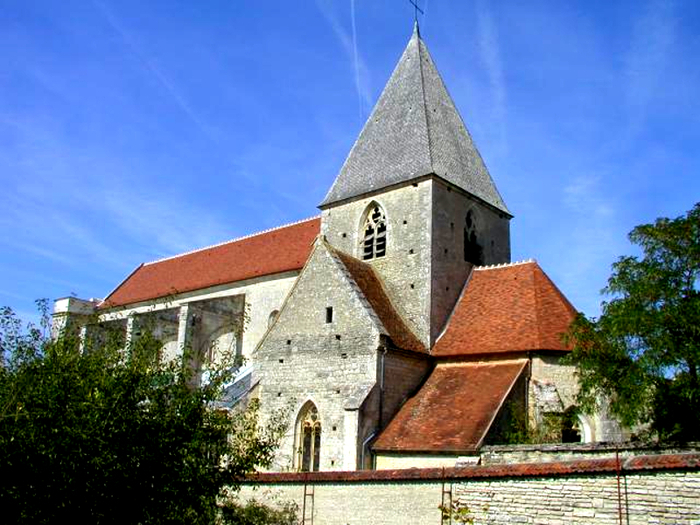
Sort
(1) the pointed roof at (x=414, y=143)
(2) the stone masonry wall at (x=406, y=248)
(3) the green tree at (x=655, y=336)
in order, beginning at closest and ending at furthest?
(3) the green tree at (x=655, y=336) → (2) the stone masonry wall at (x=406, y=248) → (1) the pointed roof at (x=414, y=143)

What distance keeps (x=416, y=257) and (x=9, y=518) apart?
13523 millimetres

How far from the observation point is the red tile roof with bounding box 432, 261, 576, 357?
18.5m

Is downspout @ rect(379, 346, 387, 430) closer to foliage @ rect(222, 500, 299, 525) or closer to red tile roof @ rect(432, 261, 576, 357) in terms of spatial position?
red tile roof @ rect(432, 261, 576, 357)

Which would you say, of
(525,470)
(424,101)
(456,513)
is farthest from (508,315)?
(525,470)

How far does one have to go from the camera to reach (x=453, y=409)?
1728 centimetres

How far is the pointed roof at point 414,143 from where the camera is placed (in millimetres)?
22438

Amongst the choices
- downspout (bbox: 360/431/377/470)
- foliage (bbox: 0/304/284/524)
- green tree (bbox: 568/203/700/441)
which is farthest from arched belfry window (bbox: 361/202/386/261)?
foliage (bbox: 0/304/284/524)

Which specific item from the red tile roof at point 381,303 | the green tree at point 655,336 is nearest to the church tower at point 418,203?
the red tile roof at point 381,303

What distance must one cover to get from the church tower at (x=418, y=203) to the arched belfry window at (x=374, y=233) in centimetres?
3

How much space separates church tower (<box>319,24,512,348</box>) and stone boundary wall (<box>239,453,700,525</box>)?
312 inches

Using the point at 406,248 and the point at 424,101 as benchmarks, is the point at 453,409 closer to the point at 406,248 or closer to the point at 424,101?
the point at 406,248

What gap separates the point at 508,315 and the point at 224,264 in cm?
1432

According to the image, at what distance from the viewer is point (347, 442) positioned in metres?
17.4

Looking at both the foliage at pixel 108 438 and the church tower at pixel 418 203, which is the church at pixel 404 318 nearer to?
the church tower at pixel 418 203
